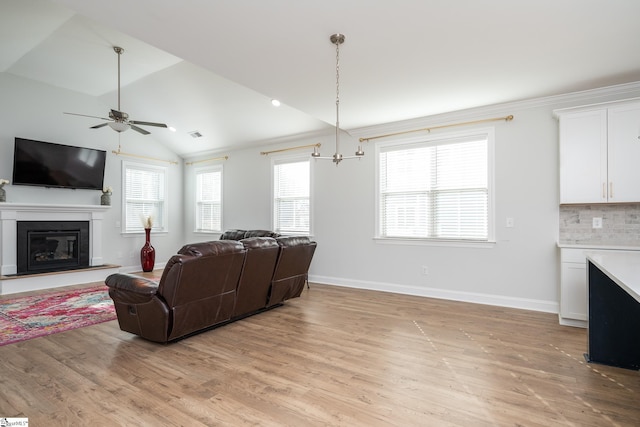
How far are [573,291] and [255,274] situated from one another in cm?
349

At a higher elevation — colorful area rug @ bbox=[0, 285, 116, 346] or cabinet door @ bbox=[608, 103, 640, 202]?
cabinet door @ bbox=[608, 103, 640, 202]

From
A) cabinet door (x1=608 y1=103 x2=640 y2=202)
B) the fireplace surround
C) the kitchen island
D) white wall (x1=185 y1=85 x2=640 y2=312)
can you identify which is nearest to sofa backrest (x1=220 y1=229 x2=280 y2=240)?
white wall (x1=185 y1=85 x2=640 y2=312)

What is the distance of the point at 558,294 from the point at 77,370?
5.13 metres

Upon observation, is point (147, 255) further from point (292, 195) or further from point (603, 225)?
point (603, 225)

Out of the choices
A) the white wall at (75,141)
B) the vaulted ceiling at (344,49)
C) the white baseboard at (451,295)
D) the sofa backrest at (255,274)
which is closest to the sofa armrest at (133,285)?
the sofa backrest at (255,274)

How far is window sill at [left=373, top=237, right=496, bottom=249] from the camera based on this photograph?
15.6 ft

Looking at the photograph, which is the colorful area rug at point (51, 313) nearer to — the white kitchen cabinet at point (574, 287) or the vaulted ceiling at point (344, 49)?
the vaulted ceiling at point (344, 49)

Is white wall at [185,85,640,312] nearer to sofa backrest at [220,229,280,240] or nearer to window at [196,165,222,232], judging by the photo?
sofa backrest at [220,229,280,240]

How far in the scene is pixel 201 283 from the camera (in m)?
3.23

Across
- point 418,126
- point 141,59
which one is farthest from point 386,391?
point 141,59

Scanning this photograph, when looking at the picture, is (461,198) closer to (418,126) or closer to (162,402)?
(418,126)

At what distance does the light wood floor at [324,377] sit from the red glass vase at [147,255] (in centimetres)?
369

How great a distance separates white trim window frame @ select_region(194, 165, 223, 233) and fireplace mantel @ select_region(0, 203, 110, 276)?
2.01 meters

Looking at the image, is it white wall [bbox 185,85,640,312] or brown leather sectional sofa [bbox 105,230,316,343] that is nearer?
brown leather sectional sofa [bbox 105,230,316,343]
